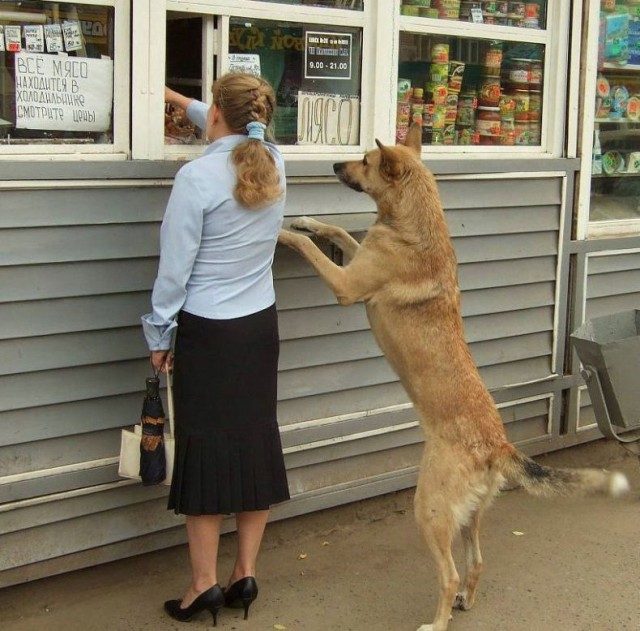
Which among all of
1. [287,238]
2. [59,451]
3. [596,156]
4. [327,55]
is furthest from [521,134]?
[59,451]

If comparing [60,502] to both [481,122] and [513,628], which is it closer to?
[513,628]

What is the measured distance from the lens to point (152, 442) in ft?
13.1

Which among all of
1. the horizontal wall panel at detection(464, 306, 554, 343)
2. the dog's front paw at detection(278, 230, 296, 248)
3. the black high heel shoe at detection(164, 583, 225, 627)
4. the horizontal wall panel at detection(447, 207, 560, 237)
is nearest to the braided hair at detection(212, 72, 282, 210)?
the dog's front paw at detection(278, 230, 296, 248)

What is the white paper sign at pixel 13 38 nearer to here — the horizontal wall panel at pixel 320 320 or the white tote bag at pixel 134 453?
the white tote bag at pixel 134 453

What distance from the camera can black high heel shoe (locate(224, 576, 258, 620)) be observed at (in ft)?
14.0

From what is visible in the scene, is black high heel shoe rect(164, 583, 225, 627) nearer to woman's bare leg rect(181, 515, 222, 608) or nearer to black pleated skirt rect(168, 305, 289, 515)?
woman's bare leg rect(181, 515, 222, 608)

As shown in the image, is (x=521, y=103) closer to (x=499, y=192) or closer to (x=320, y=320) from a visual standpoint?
(x=499, y=192)

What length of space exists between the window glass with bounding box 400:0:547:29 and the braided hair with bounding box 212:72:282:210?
1.71m

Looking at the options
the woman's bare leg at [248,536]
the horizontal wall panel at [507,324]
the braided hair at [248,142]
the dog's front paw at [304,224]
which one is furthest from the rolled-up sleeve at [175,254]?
the horizontal wall panel at [507,324]

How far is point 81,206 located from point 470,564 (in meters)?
2.21

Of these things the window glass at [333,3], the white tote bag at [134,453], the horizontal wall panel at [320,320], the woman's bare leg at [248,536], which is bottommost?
the woman's bare leg at [248,536]

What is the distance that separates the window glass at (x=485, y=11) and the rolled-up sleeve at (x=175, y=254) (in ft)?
6.83

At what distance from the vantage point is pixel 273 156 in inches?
156

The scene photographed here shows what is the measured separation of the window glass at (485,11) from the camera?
5422 mm
